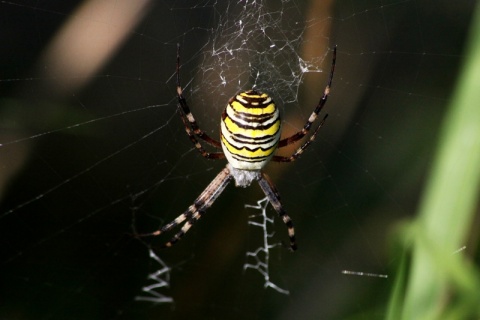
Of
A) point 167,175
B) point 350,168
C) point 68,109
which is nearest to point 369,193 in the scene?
point 350,168

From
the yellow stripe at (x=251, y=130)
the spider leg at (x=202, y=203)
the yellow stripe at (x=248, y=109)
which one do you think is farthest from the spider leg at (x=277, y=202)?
the yellow stripe at (x=248, y=109)

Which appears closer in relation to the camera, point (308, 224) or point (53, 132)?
point (53, 132)

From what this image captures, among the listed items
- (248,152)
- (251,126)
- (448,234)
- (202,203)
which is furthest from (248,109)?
(202,203)

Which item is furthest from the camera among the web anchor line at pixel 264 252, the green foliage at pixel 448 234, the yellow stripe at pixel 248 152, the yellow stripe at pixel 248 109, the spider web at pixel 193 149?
the web anchor line at pixel 264 252

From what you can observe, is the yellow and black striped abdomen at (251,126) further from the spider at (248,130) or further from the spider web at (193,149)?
the spider web at (193,149)

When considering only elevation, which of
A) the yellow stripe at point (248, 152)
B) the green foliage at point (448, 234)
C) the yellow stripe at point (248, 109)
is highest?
the yellow stripe at point (248, 109)

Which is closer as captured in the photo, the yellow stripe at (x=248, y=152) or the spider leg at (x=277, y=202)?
the yellow stripe at (x=248, y=152)

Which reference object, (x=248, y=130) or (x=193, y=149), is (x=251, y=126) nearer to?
(x=248, y=130)

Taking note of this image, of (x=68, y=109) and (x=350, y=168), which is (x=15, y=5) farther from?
(x=350, y=168)
